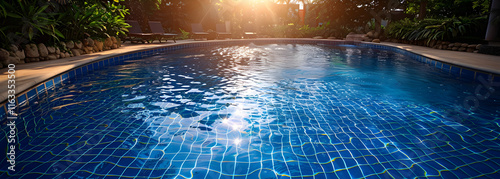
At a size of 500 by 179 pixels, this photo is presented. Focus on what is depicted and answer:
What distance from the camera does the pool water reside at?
6.81 ft

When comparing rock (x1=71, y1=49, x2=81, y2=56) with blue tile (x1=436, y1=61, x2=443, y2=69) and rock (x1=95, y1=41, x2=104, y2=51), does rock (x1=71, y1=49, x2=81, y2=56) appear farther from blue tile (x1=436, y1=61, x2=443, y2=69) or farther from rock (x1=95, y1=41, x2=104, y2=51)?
blue tile (x1=436, y1=61, x2=443, y2=69)

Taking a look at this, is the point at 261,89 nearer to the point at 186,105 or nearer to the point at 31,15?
the point at 186,105

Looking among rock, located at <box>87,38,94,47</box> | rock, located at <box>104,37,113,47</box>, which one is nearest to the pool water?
rock, located at <box>87,38,94,47</box>

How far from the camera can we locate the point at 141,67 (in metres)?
6.61

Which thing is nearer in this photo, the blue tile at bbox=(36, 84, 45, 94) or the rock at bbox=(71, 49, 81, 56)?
the blue tile at bbox=(36, 84, 45, 94)

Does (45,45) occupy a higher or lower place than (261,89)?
higher

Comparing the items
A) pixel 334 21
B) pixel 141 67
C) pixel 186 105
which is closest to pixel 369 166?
pixel 186 105

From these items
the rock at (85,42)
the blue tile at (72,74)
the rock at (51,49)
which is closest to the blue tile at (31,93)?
the blue tile at (72,74)

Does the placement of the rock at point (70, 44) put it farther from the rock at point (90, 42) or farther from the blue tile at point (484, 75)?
the blue tile at point (484, 75)

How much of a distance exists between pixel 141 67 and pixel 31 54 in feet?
7.41

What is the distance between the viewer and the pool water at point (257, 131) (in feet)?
6.81

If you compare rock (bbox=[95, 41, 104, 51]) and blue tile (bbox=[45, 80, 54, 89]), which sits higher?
rock (bbox=[95, 41, 104, 51])

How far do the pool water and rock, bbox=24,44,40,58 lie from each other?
177 cm

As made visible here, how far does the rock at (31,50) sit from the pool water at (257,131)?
5.81 ft
